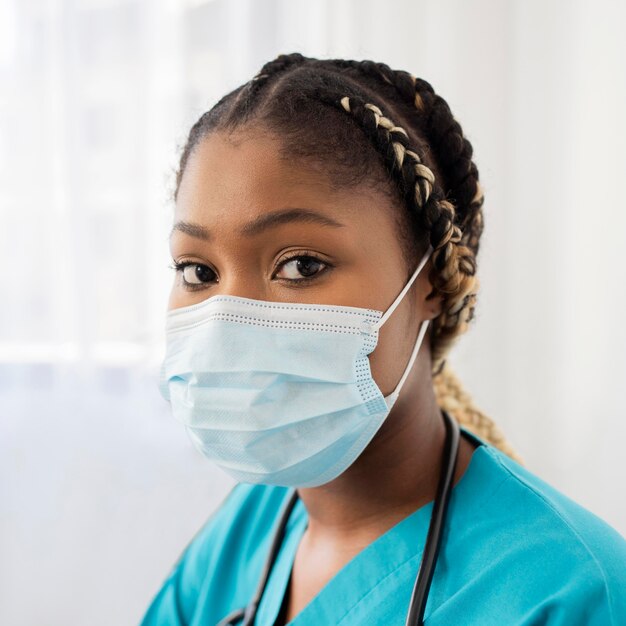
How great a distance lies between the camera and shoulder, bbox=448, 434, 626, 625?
755 mm

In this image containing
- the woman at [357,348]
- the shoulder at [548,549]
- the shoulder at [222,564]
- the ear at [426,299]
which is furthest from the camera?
the shoulder at [222,564]

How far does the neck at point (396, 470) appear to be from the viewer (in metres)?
0.98

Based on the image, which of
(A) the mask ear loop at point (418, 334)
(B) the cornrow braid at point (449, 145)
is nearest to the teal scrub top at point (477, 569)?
(A) the mask ear loop at point (418, 334)

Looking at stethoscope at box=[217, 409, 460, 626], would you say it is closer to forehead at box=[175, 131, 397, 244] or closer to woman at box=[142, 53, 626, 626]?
woman at box=[142, 53, 626, 626]

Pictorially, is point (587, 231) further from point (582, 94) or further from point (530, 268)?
point (582, 94)

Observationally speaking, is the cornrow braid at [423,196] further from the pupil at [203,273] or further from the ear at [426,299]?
the pupil at [203,273]

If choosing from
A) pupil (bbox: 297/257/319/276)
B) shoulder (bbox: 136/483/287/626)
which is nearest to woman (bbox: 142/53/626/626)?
pupil (bbox: 297/257/319/276)

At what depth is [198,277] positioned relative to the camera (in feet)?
3.21

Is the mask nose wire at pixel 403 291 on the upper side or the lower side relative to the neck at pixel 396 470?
upper

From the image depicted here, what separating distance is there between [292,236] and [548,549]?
446 millimetres

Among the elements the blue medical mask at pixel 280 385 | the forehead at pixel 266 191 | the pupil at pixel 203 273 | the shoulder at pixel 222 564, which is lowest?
the shoulder at pixel 222 564

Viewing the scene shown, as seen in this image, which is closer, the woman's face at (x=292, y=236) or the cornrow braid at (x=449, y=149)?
the woman's face at (x=292, y=236)

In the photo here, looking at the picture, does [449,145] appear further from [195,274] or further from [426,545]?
[426,545]

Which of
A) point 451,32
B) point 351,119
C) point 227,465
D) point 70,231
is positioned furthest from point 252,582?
point 451,32
